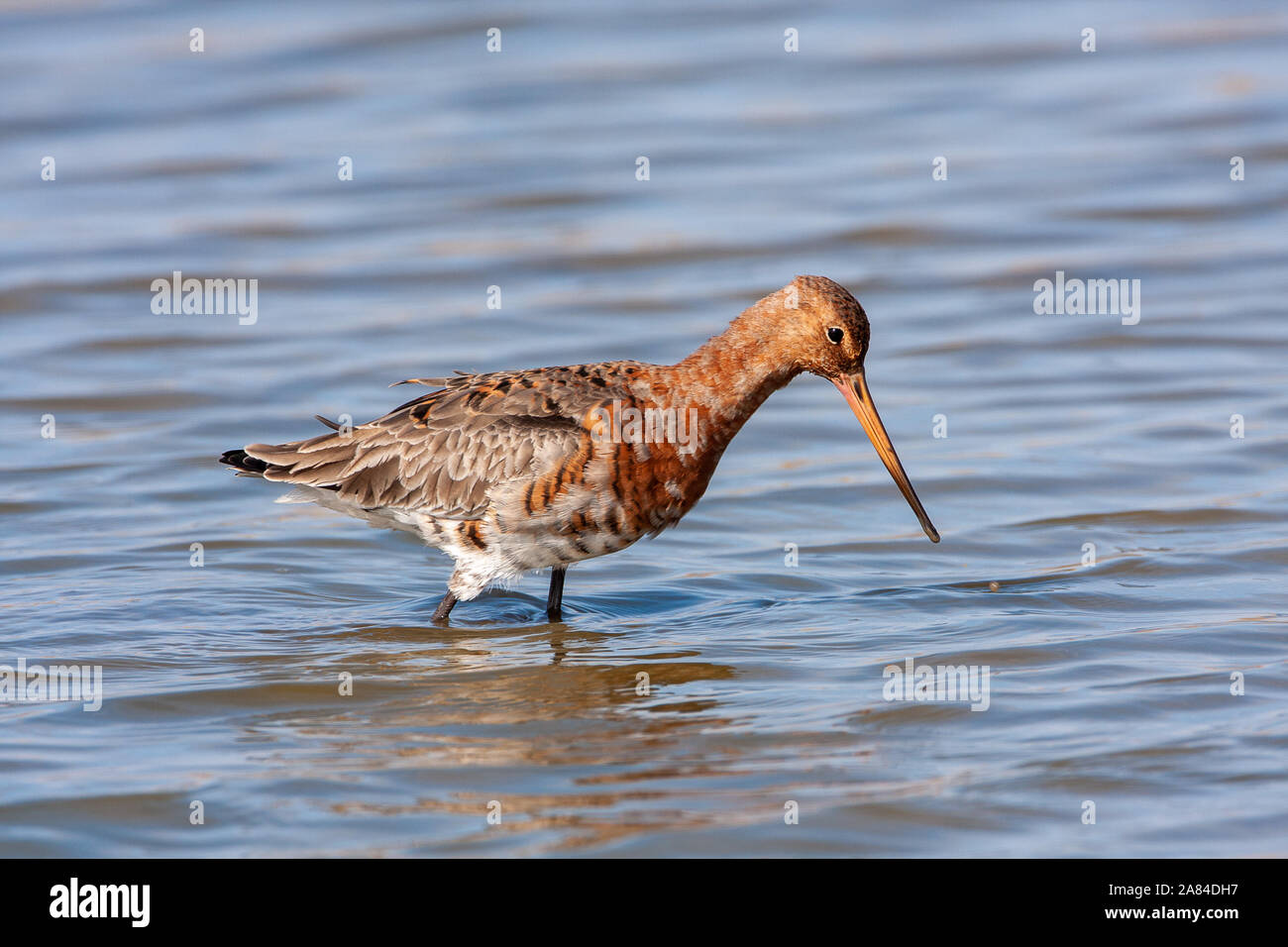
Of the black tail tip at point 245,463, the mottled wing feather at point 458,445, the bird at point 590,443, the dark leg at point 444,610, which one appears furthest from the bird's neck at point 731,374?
the black tail tip at point 245,463

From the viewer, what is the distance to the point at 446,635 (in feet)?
24.0

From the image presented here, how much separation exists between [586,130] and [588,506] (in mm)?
9330

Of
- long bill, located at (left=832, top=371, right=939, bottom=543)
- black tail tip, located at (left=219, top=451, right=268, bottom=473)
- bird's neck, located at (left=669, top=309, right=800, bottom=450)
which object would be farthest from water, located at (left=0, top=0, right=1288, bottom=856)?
bird's neck, located at (left=669, top=309, right=800, bottom=450)

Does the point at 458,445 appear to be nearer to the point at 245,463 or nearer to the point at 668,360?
the point at 245,463

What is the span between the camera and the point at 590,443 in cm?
717

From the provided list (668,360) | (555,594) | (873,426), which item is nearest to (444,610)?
(555,594)

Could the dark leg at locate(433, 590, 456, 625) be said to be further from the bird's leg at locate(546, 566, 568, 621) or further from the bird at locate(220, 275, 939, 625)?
the bird's leg at locate(546, 566, 568, 621)

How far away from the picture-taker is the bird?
282 inches

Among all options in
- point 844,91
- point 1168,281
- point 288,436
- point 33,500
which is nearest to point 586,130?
point 844,91

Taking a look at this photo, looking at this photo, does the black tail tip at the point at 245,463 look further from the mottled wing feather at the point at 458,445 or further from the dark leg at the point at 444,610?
the dark leg at the point at 444,610

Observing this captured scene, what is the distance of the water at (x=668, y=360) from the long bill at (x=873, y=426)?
341 mm

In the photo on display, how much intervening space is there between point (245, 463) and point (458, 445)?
Answer: 46.3 inches

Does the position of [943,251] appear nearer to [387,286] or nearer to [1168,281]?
[1168,281]

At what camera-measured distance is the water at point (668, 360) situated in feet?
18.2
